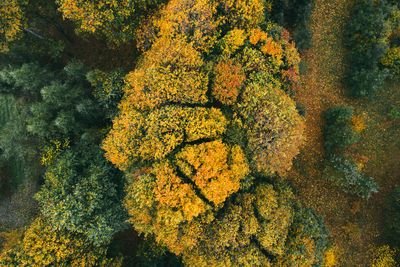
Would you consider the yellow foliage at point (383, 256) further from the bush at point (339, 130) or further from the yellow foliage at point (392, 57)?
the yellow foliage at point (392, 57)

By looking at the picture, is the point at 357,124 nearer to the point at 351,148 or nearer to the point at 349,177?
the point at 351,148

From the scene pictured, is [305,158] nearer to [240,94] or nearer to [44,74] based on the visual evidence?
[240,94]

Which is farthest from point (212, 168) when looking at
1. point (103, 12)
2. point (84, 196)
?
point (103, 12)

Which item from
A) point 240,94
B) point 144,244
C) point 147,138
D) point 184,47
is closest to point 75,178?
point 147,138

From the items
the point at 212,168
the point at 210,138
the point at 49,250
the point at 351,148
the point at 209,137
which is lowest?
the point at 49,250

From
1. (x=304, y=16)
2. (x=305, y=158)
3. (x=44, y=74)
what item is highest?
(x=304, y=16)

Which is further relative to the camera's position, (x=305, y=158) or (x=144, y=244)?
(x=305, y=158)
